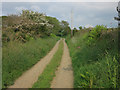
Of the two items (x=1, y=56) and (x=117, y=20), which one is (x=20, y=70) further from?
(x=117, y=20)

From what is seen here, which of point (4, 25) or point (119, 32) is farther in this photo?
point (4, 25)

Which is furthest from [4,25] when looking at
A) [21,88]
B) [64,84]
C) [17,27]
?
[64,84]

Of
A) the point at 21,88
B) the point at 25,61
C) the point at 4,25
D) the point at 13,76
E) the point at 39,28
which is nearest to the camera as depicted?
the point at 21,88

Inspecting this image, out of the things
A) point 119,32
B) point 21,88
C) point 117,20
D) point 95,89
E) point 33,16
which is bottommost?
point 21,88

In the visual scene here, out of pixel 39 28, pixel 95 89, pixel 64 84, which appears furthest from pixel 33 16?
pixel 95 89

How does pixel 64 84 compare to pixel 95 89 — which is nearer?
pixel 95 89

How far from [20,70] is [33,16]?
45.6 feet

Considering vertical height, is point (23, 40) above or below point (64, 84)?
above

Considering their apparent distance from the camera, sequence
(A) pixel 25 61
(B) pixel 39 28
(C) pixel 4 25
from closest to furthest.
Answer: (A) pixel 25 61
(C) pixel 4 25
(B) pixel 39 28

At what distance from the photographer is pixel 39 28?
17.8 metres

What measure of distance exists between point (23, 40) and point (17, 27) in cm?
160

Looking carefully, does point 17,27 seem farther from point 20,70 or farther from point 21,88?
point 21,88

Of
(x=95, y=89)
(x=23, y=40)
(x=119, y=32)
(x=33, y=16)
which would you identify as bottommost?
(x=95, y=89)

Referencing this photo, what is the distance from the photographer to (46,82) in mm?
5109
